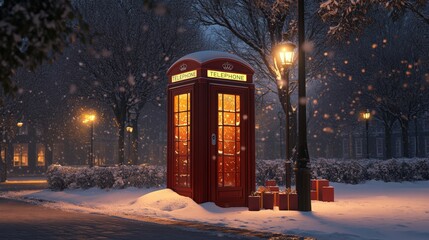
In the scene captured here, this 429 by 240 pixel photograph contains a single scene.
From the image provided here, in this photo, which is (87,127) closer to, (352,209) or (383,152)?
(383,152)

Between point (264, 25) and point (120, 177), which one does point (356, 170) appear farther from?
point (120, 177)

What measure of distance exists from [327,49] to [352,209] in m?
14.2

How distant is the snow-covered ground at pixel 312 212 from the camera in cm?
1105

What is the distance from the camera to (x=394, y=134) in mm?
62438

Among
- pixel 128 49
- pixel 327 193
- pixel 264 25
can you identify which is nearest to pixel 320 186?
pixel 327 193

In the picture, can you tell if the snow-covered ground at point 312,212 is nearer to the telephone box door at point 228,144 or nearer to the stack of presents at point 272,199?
the stack of presents at point 272,199

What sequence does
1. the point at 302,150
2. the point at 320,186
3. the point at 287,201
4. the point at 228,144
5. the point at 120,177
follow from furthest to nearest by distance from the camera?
the point at 120,177
the point at 320,186
the point at 228,144
the point at 287,201
the point at 302,150

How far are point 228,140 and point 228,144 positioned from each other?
112mm

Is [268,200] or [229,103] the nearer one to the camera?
[268,200]

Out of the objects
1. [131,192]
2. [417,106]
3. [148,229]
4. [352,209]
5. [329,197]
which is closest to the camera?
[148,229]

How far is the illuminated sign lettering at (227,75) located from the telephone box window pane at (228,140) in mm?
514

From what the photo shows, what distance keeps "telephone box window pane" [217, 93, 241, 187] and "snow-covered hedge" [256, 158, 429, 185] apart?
8.19 metres

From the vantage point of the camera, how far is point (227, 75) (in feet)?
50.7

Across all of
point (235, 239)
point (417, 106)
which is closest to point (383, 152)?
point (417, 106)
